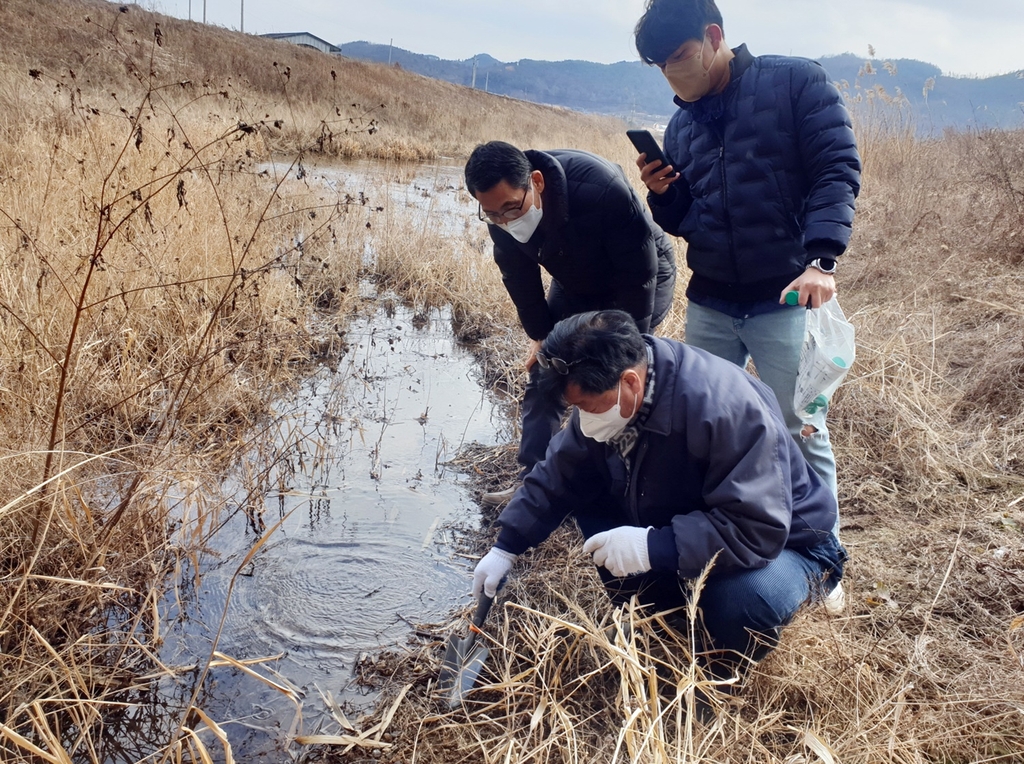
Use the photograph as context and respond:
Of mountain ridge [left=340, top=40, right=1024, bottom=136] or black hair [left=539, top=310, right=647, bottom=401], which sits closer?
black hair [left=539, top=310, right=647, bottom=401]

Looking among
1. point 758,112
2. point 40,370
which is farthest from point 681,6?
point 40,370

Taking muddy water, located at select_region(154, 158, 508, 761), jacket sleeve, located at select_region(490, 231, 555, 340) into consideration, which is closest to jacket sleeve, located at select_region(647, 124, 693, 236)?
jacket sleeve, located at select_region(490, 231, 555, 340)

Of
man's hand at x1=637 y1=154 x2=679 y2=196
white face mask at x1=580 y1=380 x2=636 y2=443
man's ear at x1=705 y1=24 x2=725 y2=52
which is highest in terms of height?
man's ear at x1=705 y1=24 x2=725 y2=52

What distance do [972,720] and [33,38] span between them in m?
20.5

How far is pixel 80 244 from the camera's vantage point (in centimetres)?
374

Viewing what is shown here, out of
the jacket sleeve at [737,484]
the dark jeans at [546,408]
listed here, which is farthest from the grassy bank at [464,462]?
the dark jeans at [546,408]

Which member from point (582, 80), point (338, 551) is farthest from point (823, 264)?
point (582, 80)

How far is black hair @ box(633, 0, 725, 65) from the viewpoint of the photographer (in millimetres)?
2141

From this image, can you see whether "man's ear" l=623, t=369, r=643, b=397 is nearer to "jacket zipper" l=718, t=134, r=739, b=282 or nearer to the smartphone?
"jacket zipper" l=718, t=134, r=739, b=282

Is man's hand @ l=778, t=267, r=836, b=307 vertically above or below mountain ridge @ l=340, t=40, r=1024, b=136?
below

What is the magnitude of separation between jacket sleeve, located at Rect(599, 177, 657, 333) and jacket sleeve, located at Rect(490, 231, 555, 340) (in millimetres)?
325

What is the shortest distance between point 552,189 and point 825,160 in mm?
912

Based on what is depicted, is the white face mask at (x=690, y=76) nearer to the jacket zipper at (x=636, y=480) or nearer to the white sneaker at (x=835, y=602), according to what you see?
the jacket zipper at (x=636, y=480)

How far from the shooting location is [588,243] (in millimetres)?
2689
